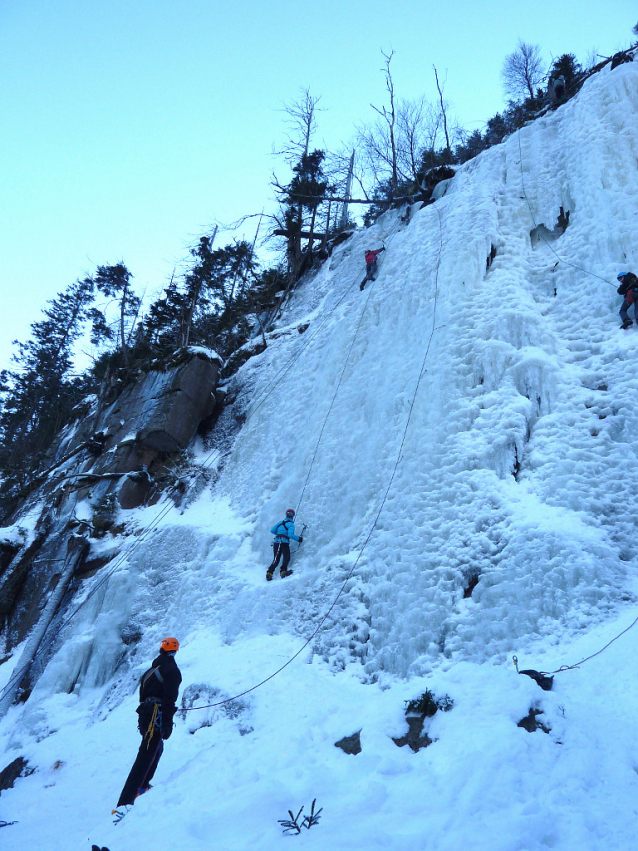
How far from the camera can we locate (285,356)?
14562 mm

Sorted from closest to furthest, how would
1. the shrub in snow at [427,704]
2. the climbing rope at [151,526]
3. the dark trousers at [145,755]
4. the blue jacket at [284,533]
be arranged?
1. the dark trousers at [145,755]
2. the shrub in snow at [427,704]
3. the blue jacket at [284,533]
4. the climbing rope at [151,526]

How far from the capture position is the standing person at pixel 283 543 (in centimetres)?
883

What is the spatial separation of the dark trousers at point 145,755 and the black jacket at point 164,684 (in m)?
0.10

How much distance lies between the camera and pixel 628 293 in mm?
8133

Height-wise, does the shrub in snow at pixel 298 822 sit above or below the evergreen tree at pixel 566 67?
below

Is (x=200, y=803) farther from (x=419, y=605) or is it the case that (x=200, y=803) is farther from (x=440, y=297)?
(x=440, y=297)

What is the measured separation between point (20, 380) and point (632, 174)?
29155 mm

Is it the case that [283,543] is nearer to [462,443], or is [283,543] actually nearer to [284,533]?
[284,533]

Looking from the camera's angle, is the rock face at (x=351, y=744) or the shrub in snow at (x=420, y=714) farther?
the rock face at (x=351, y=744)

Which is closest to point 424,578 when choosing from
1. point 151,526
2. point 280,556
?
point 280,556

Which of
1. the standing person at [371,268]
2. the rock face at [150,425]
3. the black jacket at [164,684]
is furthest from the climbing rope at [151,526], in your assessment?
the black jacket at [164,684]

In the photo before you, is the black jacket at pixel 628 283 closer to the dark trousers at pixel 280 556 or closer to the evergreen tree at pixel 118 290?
the dark trousers at pixel 280 556

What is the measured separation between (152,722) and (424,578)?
148 inches

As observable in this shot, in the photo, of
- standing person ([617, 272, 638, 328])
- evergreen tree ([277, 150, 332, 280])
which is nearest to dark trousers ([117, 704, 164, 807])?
standing person ([617, 272, 638, 328])
